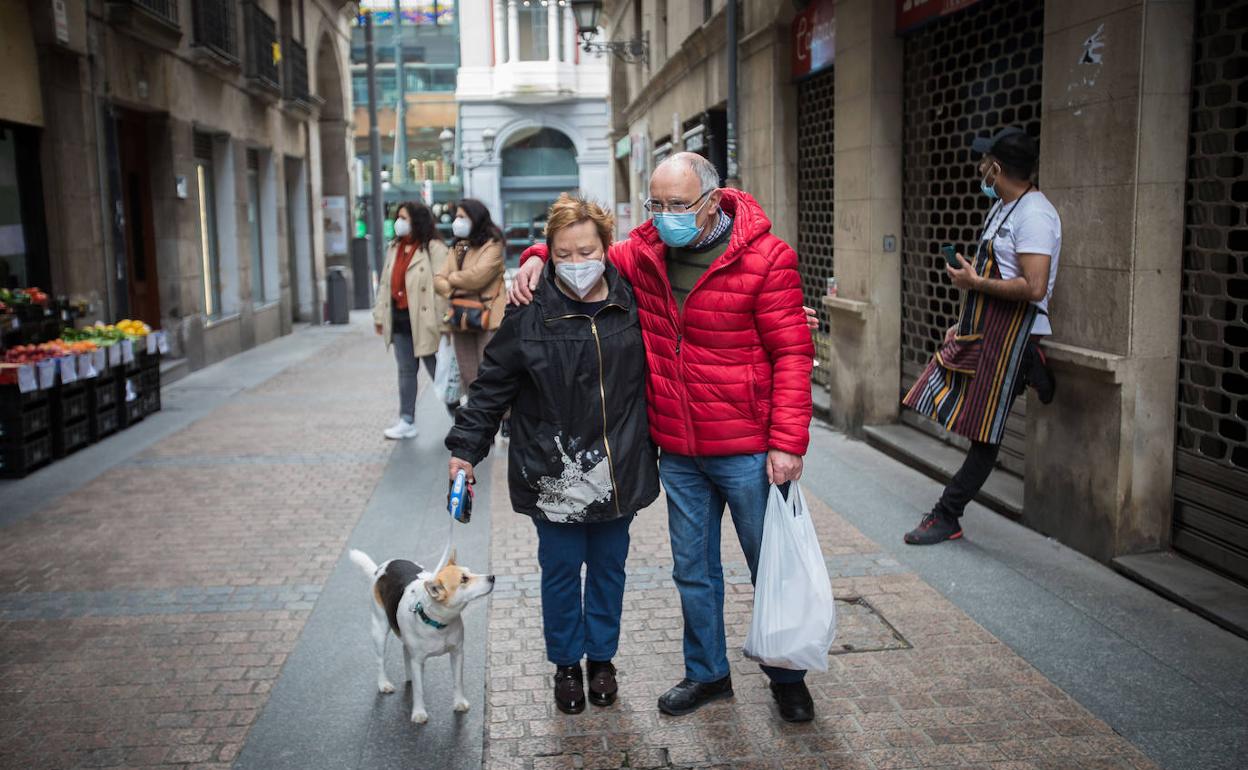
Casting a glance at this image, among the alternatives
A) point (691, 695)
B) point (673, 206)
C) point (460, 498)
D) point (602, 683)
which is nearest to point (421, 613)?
point (460, 498)

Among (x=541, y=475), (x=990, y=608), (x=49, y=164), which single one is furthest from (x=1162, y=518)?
(x=49, y=164)

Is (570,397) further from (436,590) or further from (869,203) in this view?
(869,203)

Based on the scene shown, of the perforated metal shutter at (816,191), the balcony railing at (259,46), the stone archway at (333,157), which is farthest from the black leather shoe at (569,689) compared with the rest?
the stone archway at (333,157)

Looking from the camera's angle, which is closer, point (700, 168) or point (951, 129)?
point (700, 168)

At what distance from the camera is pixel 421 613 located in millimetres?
4156

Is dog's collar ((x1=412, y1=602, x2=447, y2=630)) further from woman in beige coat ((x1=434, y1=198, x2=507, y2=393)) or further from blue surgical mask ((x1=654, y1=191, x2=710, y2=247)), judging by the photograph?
woman in beige coat ((x1=434, y1=198, x2=507, y2=393))

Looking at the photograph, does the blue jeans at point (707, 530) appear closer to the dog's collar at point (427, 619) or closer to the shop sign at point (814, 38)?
the dog's collar at point (427, 619)

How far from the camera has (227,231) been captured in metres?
17.4

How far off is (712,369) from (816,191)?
781cm

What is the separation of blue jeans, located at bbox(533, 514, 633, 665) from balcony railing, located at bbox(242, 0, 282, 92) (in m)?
15.6

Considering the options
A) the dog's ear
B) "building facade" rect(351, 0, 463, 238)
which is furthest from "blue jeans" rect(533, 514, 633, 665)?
"building facade" rect(351, 0, 463, 238)

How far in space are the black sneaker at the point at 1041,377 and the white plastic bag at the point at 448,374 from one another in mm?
4779

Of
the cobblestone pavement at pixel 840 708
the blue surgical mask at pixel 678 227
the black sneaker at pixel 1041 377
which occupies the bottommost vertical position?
the cobblestone pavement at pixel 840 708

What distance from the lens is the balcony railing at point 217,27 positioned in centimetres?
1530
